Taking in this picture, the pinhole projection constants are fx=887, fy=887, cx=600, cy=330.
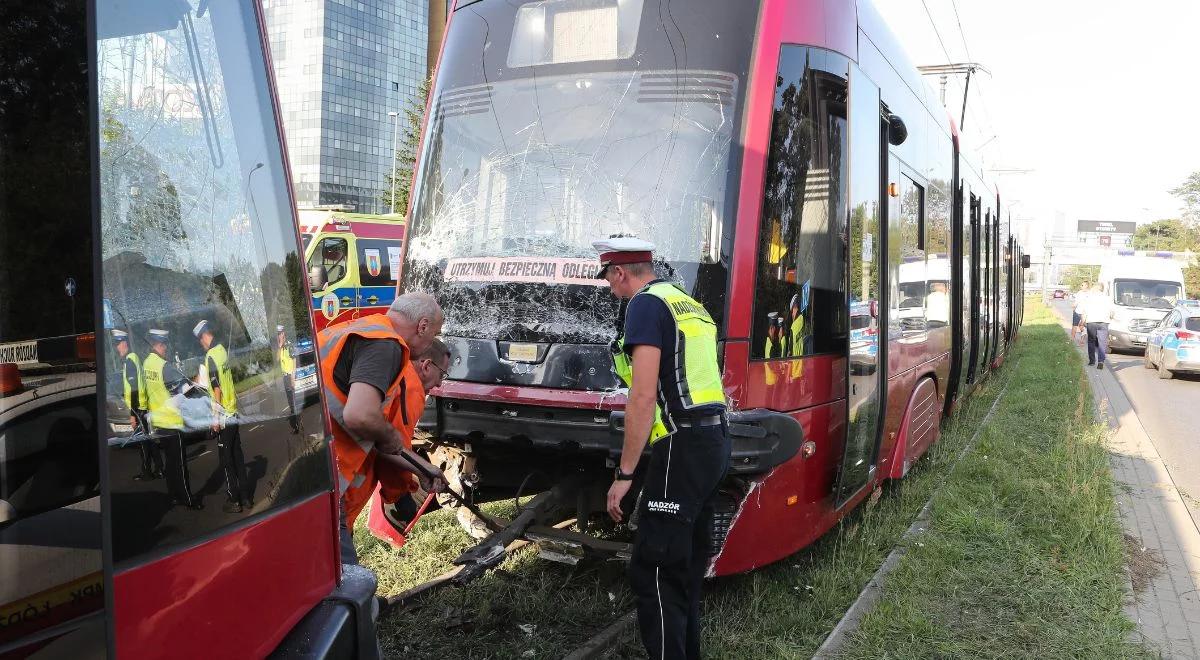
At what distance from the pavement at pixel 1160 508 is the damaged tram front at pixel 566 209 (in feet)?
7.57

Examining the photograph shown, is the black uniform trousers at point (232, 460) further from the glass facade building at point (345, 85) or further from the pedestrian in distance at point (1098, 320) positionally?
the glass facade building at point (345, 85)

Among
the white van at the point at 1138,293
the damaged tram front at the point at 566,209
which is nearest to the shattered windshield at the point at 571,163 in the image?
the damaged tram front at the point at 566,209

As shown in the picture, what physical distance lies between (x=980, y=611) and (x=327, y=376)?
11.4ft

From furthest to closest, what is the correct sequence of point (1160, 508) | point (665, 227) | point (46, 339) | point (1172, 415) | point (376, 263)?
point (376, 263)
point (1172, 415)
point (1160, 508)
point (665, 227)
point (46, 339)

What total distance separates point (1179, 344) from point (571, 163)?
17321mm

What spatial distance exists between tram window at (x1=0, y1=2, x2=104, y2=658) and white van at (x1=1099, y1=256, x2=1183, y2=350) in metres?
25.8

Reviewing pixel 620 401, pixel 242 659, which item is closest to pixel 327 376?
pixel 620 401

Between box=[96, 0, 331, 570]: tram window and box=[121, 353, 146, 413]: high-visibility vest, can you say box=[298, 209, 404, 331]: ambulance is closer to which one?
box=[96, 0, 331, 570]: tram window

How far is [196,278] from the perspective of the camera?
1.86 meters

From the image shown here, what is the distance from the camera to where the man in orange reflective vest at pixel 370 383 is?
3.35 meters

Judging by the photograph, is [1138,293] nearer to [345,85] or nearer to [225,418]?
[225,418]

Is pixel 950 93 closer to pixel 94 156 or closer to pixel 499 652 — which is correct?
pixel 499 652

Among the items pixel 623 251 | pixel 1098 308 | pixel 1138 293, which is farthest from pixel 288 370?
pixel 1138 293

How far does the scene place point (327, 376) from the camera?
349 cm
